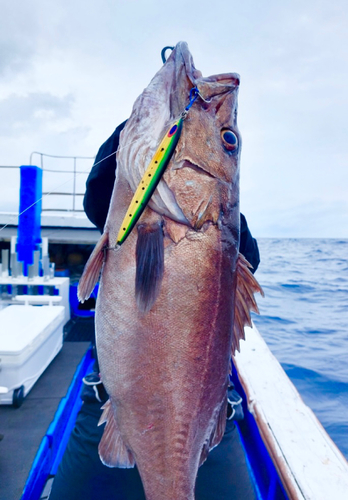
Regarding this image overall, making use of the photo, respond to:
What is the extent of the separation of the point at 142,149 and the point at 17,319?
3.00m

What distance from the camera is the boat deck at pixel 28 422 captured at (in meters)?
2.24

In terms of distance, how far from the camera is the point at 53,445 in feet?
8.55

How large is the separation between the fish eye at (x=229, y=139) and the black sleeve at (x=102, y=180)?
1.84 feet

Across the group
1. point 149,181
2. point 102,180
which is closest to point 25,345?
point 102,180

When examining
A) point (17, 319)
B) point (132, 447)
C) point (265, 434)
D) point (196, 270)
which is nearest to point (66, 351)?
point (17, 319)

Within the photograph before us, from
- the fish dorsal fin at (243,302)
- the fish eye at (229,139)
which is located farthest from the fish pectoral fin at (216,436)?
the fish eye at (229,139)

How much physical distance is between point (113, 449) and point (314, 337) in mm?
7800

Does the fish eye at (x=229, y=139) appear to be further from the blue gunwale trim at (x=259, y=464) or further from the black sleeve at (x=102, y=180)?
the blue gunwale trim at (x=259, y=464)

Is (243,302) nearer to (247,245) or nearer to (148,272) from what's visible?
(148,272)

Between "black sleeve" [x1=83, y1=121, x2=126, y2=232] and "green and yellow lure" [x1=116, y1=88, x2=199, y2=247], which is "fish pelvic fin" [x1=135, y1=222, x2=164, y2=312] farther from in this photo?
"black sleeve" [x1=83, y1=121, x2=126, y2=232]

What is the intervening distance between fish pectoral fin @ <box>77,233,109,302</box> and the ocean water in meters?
4.12

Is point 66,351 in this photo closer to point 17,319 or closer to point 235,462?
point 17,319

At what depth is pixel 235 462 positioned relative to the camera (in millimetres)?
1763

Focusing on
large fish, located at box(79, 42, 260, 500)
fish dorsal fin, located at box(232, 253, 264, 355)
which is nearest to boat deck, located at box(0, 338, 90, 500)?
large fish, located at box(79, 42, 260, 500)
